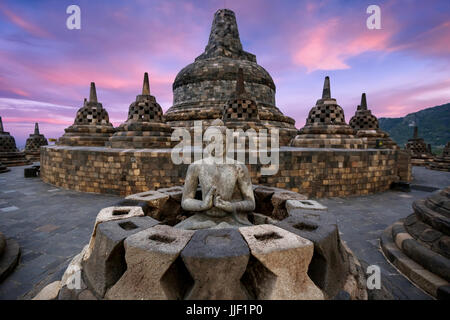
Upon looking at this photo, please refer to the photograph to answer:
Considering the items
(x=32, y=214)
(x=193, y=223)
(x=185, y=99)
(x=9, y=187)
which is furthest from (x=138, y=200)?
(x=185, y=99)

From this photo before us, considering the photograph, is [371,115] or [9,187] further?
[371,115]

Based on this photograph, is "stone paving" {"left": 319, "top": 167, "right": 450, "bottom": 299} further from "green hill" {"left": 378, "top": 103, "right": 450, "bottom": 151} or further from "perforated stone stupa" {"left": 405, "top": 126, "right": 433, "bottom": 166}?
"green hill" {"left": 378, "top": 103, "right": 450, "bottom": 151}

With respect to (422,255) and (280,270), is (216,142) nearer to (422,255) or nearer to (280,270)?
(280,270)

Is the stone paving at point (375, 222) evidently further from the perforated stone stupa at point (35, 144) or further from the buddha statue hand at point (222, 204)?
the perforated stone stupa at point (35, 144)

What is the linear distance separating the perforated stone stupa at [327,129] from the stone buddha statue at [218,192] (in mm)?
8372

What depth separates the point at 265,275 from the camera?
172cm

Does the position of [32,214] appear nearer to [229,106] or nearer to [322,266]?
[322,266]

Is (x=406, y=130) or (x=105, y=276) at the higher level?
(x=406, y=130)

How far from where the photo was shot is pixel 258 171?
7.05 metres

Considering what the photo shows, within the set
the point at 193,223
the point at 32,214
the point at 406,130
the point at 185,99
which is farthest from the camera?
the point at 406,130

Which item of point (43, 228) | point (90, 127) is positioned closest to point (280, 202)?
point (43, 228)
